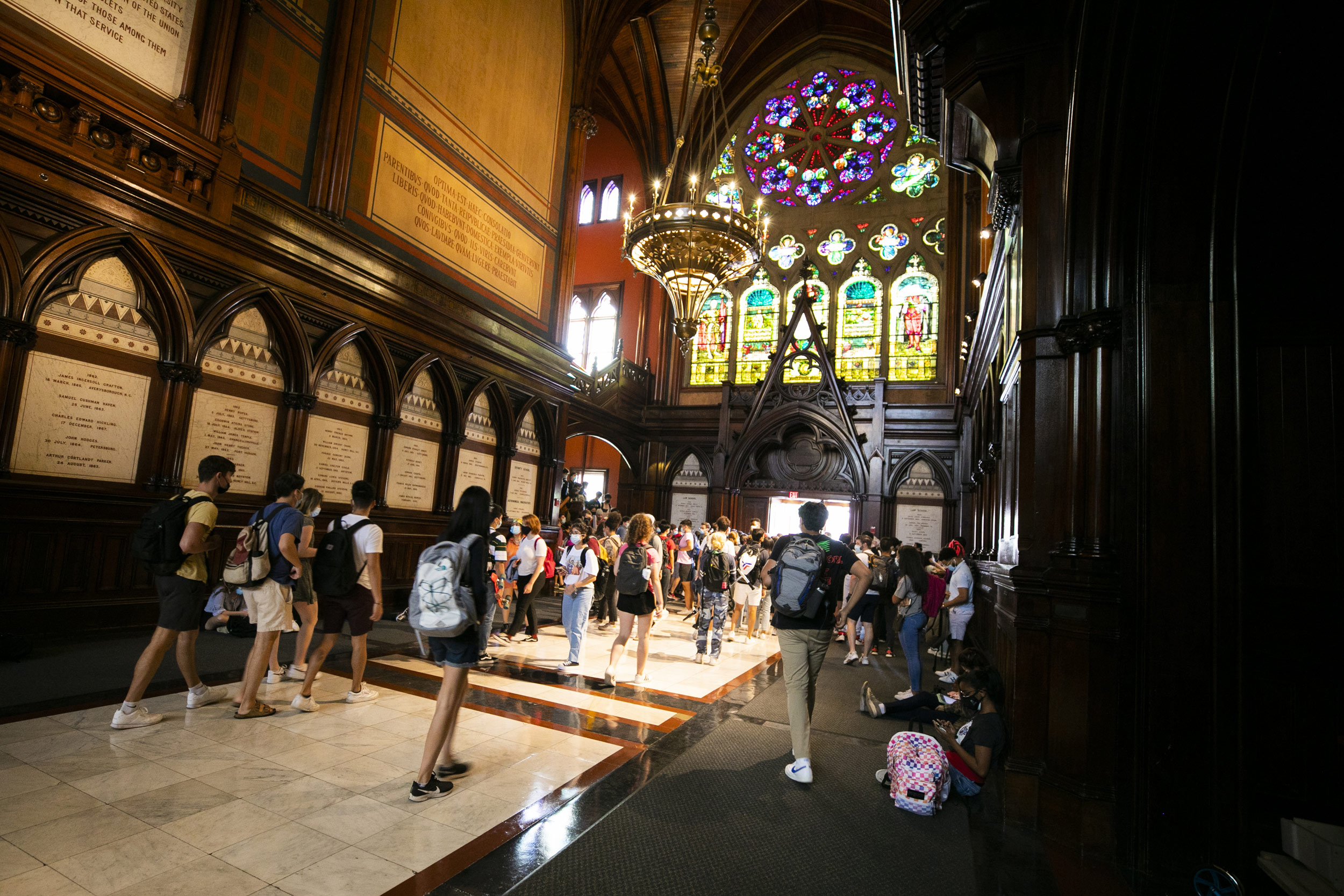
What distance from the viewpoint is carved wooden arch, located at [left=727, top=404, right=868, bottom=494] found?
49.7 ft

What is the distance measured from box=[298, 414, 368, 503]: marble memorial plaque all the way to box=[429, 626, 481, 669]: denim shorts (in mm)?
5606

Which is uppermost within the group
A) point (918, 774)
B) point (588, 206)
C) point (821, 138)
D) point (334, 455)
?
point (821, 138)

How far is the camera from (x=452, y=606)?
3041mm

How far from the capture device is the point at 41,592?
17.9ft

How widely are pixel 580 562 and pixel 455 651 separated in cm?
270

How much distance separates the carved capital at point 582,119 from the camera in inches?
508

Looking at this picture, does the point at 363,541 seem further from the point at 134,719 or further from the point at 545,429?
the point at 545,429

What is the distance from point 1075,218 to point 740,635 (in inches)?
273

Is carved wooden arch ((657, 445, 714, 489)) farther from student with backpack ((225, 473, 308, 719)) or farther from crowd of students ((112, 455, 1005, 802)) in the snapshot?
student with backpack ((225, 473, 308, 719))

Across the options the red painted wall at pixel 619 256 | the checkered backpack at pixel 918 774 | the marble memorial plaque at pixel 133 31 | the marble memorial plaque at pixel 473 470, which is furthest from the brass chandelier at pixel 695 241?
the red painted wall at pixel 619 256

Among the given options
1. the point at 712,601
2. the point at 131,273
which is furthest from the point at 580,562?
the point at 131,273

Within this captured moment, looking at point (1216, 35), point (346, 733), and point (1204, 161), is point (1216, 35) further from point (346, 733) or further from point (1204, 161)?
point (346, 733)

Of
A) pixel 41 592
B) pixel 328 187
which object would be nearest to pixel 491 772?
pixel 41 592

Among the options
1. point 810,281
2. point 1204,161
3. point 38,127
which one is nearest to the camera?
point 1204,161
